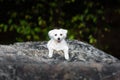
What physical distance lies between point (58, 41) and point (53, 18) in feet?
15.4

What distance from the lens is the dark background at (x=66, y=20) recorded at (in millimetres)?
10219

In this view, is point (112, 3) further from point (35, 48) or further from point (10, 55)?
point (10, 55)

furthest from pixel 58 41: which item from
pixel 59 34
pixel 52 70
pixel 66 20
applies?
pixel 66 20

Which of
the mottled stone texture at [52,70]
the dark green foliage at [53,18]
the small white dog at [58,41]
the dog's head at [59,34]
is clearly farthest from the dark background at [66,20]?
the mottled stone texture at [52,70]

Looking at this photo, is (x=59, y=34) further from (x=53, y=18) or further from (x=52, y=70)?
(x=53, y=18)

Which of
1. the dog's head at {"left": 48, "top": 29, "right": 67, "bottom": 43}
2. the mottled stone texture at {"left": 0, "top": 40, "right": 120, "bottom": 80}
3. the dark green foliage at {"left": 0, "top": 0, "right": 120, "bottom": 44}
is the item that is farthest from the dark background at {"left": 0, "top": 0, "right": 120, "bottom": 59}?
the mottled stone texture at {"left": 0, "top": 40, "right": 120, "bottom": 80}

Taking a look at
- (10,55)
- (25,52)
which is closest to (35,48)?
(25,52)

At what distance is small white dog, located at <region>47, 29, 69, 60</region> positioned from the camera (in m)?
5.66

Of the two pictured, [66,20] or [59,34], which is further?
[66,20]

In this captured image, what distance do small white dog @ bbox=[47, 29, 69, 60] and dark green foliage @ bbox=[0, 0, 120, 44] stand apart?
A: 4244mm

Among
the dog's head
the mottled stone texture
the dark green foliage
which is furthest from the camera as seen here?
the dark green foliage

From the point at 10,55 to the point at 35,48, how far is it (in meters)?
0.99

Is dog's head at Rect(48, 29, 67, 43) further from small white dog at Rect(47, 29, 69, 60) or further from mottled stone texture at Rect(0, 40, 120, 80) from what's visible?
mottled stone texture at Rect(0, 40, 120, 80)

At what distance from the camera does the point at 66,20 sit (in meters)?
10.4
